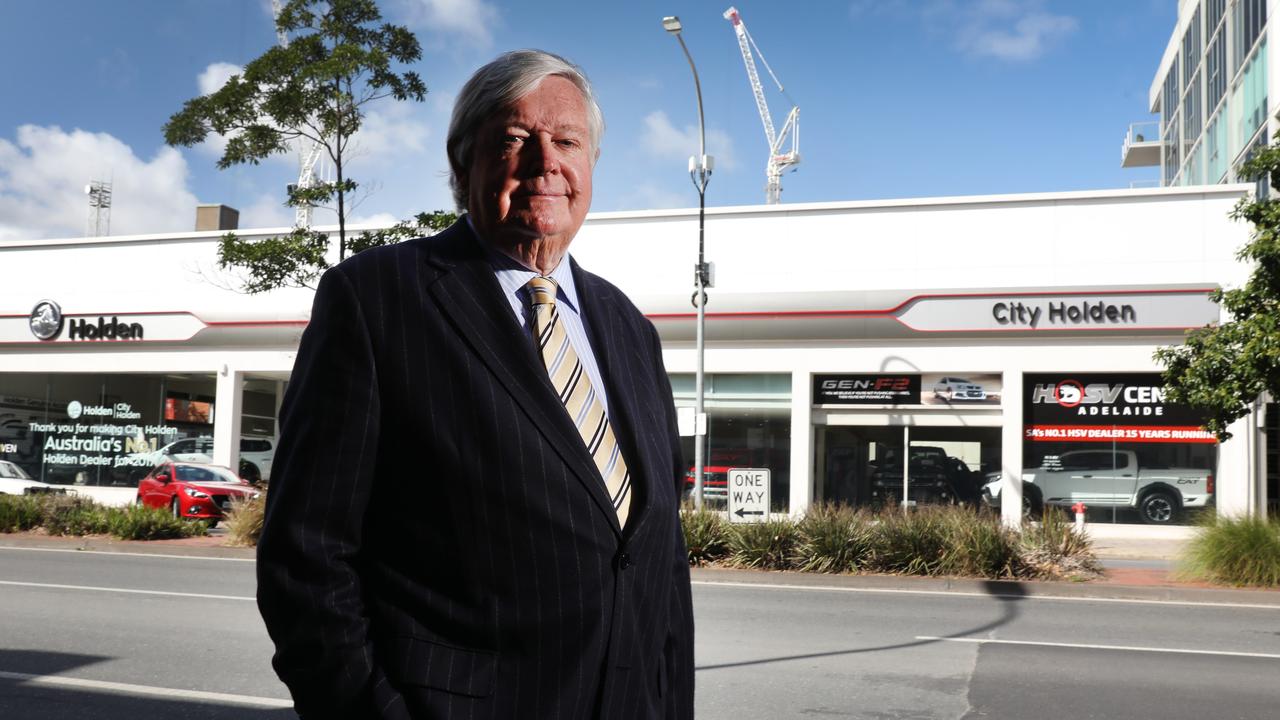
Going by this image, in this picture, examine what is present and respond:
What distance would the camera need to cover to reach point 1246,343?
14320mm

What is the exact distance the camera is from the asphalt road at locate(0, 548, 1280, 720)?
677cm

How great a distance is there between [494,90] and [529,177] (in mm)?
189

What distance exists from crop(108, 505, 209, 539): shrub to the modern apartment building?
68.6ft

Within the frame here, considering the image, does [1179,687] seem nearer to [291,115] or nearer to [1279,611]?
[1279,611]

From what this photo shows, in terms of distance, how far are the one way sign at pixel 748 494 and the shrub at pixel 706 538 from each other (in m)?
0.47

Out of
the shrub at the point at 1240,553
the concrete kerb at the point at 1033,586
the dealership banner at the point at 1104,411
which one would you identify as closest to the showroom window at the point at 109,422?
the concrete kerb at the point at 1033,586

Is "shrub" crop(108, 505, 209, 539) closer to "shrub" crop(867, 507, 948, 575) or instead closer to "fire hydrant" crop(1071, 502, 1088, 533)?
"shrub" crop(867, 507, 948, 575)

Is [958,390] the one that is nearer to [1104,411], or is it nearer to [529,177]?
[1104,411]

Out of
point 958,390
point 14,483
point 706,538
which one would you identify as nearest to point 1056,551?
point 706,538

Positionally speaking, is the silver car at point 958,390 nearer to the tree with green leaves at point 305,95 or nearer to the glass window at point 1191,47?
the tree with green leaves at point 305,95

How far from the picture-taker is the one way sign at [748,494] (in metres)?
16.4

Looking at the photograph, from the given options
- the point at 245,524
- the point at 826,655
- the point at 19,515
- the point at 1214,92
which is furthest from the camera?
the point at 1214,92

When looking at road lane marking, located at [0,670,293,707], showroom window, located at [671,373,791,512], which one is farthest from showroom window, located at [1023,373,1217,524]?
road lane marking, located at [0,670,293,707]

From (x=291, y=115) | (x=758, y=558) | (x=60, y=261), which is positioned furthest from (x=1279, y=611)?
(x=60, y=261)
